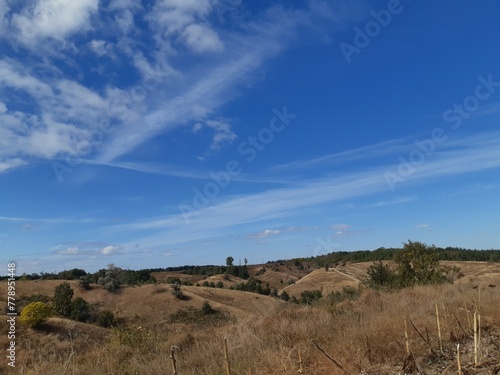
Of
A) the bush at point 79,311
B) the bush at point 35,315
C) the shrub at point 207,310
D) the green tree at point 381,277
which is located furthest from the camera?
the shrub at point 207,310

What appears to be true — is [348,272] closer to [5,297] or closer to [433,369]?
[5,297]

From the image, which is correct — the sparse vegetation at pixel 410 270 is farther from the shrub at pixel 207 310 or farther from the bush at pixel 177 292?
the bush at pixel 177 292

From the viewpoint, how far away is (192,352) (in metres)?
8.80

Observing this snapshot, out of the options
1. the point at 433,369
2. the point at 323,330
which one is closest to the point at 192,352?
the point at 323,330

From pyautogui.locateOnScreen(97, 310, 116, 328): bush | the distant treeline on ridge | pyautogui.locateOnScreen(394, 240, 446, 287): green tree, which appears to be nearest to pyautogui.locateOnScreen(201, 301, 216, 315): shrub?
pyautogui.locateOnScreen(97, 310, 116, 328): bush

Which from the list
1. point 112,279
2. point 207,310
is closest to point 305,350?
point 207,310

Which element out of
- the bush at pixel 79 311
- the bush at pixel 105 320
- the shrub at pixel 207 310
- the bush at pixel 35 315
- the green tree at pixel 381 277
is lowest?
the shrub at pixel 207 310

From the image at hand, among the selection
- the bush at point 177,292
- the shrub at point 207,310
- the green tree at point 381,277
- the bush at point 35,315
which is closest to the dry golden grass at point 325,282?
the bush at point 177,292

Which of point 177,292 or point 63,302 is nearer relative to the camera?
point 63,302

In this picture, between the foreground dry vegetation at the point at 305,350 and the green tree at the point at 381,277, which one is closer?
the foreground dry vegetation at the point at 305,350

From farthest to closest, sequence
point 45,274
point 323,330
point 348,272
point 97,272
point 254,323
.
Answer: point 348,272
point 45,274
point 97,272
point 254,323
point 323,330

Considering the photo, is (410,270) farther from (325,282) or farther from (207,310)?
(325,282)

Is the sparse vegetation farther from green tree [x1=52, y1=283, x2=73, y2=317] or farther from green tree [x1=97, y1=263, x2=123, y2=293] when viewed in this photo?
green tree [x1=97, y1=263, x2=123, y2=293]

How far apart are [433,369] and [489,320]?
5052 millimetres
